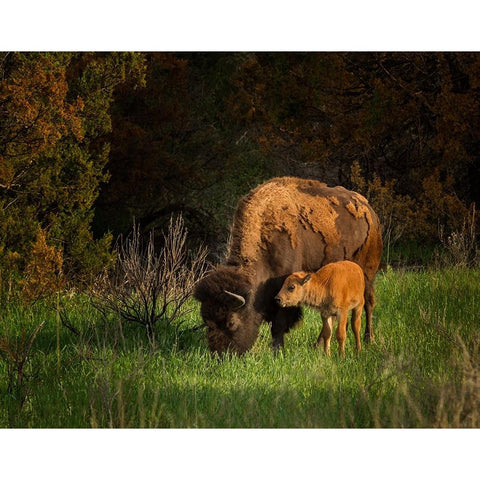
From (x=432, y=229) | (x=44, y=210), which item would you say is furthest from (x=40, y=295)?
(x=432, y=229)

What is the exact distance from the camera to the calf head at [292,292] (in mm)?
7438

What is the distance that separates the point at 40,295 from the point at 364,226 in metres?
4.04

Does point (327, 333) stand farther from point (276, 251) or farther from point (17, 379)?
point (17, 379)

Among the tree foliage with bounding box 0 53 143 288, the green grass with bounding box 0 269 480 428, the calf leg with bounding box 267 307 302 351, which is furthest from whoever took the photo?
the tree foliage with bounding box 0 53 143 288

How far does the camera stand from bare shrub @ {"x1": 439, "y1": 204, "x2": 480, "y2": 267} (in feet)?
37.6

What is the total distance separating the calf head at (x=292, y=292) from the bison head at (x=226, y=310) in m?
0.34

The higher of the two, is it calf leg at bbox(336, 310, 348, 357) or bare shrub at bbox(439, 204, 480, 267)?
bare shrub at bbox(439, 204, 480, 267)

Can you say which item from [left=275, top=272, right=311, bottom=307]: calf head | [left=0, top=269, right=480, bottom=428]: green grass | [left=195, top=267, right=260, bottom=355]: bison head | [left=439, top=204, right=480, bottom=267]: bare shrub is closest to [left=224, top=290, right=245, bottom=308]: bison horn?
[left=195, top=267, right=260, bottom=355]: bison head

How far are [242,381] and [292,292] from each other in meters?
1.07

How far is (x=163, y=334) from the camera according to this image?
851 centimetres

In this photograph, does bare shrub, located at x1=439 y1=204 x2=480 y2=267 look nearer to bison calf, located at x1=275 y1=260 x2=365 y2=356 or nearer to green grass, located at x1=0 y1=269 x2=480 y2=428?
green grass, located at x1=0 y1=269 x2=480 y2=428

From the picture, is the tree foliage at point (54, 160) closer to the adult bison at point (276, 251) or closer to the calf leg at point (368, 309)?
the adult bison at point (276, 251)

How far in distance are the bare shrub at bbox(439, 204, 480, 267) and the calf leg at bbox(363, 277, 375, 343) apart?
8.23 feet

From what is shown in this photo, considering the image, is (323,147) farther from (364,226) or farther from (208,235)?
(364,226)
